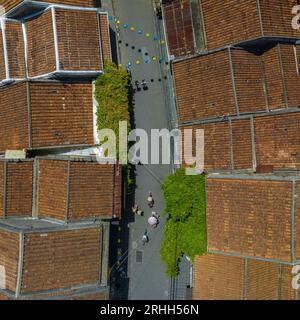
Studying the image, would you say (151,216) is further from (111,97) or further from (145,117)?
(111,97)

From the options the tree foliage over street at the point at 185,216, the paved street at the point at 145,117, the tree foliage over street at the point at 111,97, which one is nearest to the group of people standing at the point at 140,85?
the paved street at the point at 145,117

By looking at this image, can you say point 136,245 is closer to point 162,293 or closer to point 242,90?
point 162,293

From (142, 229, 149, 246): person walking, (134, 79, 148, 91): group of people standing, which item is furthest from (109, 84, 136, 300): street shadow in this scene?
(142, 229, 149, 246): person walking

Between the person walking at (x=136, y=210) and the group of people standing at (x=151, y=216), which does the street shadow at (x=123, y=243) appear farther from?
the group of people standing at (x=151, y=216)

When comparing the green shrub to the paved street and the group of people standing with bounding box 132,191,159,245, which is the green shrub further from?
the group of people standing with bounding box 132,191,159,245

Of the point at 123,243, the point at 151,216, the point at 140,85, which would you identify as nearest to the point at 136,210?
the point at 151,216

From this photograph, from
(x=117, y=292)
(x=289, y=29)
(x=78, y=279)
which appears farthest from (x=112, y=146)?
(x=289, y=29)
